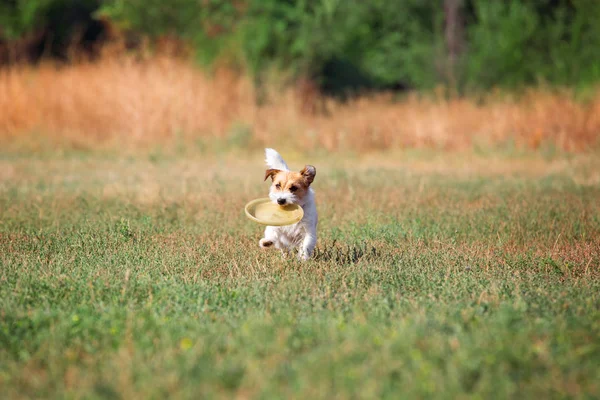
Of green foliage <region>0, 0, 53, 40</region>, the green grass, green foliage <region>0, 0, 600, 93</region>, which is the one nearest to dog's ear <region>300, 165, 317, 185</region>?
the green grass

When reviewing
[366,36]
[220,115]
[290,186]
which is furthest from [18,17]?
[290,186]

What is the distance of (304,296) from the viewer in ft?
18.3

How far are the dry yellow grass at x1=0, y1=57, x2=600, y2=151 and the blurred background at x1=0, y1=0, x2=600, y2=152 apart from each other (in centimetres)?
3

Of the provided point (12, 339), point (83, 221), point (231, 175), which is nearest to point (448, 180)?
point (231, 175)

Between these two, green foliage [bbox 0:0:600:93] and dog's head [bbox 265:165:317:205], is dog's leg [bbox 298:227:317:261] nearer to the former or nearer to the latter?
dog's head [bbox 265:165:317:205]

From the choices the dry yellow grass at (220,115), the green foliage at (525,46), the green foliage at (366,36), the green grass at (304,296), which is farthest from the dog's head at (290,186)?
the green foliage at (525,46)

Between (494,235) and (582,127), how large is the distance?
880 cm

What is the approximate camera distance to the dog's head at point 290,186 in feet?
21.8

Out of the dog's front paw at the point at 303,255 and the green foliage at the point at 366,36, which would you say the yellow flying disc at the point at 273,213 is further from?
the green foliage at the point at 366,36

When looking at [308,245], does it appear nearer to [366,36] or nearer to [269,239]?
[269,239]

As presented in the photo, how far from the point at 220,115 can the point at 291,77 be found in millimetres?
2909

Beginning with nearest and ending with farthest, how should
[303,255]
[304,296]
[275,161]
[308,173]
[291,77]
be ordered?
[304,296] < [303,255] < [308,173] < [275,161] < [291,77]

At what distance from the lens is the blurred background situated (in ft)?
53.7

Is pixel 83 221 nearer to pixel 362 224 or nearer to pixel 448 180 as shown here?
pixel 362 224
